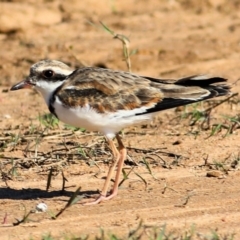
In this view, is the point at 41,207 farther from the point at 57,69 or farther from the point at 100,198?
the point at 57,69

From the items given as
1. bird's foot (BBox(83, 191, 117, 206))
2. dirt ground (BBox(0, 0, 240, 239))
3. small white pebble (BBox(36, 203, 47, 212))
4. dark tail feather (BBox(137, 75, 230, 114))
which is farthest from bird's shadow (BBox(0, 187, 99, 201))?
dark tail feather (BBox(137, 75, 230, 114))

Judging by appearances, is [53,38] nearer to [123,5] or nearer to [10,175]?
[123,5]

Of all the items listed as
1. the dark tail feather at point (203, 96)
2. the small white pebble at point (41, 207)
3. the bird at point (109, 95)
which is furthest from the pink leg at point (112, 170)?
the dark tail feather at point (203, 96)

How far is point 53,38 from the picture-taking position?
42.7 ft

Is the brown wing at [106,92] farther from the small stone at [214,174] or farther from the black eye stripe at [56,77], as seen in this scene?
the small stone at [214,174]

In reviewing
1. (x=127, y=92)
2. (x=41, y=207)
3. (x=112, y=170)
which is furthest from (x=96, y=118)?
(x=41, y=207)

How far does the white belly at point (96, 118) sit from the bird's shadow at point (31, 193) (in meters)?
0.57

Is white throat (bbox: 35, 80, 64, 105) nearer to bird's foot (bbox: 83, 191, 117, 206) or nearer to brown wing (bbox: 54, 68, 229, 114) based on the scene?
brown wing (bbox: 54, 68, 229, 114)

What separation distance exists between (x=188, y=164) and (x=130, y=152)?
2.07 ft

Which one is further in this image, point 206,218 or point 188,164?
point 188,164

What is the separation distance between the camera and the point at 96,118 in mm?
7168

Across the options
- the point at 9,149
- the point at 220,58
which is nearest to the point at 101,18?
the point at 220,58

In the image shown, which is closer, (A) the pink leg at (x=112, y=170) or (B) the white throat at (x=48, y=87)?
(A) the pink leg at (x=112, y=170)

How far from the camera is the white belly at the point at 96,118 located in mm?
7148
